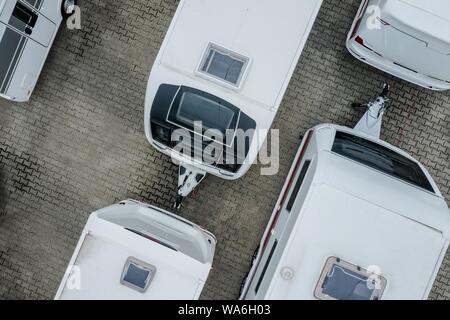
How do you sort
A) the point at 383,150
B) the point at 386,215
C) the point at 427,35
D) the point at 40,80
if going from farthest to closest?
the point at 40,80
the point at 383,150
the point at 427,35
the point at 386,215

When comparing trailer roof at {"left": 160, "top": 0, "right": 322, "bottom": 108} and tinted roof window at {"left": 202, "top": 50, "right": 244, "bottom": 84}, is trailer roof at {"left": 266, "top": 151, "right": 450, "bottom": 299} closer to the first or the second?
trailer roof at {"left": 160, "top": 0, "right": 322, "bottom": 108}

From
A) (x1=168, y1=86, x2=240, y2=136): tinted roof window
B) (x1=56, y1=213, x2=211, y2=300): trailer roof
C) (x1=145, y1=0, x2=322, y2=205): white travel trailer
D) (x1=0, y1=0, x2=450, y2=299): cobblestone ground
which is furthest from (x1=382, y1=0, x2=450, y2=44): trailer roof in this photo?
(x1=56, y1=213, x2=211, y2=300): trailer roof

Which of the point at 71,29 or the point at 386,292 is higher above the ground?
the point at 71,29

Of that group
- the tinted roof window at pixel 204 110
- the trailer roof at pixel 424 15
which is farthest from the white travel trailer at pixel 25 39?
the trailer roof at pixel 424 15

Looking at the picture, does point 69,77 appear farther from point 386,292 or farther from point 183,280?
point 386,292

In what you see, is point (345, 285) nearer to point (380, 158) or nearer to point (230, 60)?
point (380, 158)

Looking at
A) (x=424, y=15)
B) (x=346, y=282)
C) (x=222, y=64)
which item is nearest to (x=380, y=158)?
(x=346, y=282)

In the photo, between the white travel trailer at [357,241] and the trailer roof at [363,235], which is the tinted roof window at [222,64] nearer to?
the white travel trailer at [357,241]

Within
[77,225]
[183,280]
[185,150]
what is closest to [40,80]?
[77,225]
